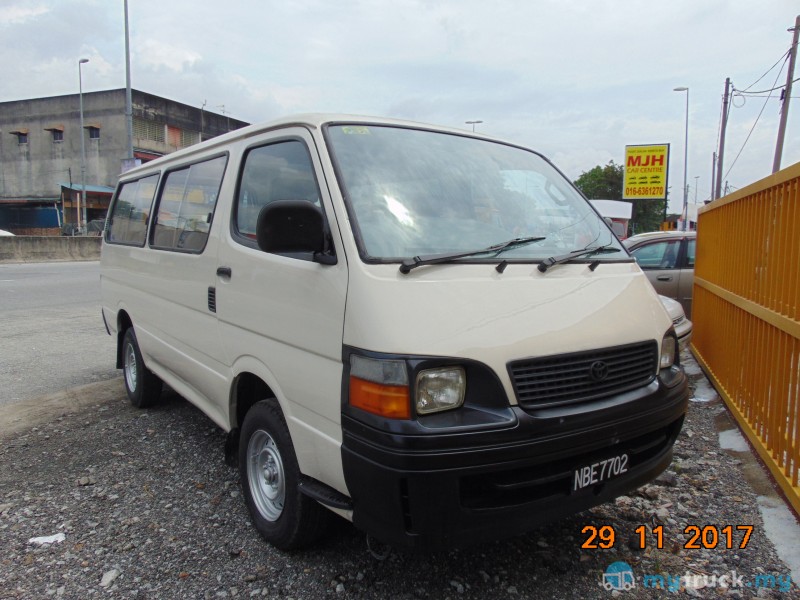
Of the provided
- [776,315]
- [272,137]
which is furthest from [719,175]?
[272,137]

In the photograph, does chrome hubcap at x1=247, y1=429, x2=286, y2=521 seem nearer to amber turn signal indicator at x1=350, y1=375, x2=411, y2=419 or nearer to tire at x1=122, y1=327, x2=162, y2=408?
amber turn signal indicator at x1=350, y1=375, x2=411, y2=419

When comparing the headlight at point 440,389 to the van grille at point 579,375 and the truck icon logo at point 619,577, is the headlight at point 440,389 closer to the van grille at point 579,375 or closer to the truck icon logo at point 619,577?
the van grille at point 579,375

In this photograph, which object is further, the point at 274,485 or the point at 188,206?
the point at 188,206

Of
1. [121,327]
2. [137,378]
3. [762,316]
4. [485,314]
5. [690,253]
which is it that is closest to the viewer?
[485,314]

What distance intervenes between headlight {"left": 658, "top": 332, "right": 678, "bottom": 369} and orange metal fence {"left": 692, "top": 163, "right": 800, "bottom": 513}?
868mm

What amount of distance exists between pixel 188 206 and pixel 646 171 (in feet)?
124

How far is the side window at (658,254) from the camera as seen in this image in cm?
870

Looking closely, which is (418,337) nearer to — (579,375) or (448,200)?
(579,375)

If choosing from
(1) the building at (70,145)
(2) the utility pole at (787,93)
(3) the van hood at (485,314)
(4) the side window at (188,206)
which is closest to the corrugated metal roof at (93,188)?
(1) the building at (70,145)

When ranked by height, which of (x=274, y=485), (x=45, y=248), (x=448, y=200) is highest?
(x=448, y=200)

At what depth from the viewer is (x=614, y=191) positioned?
194 ft

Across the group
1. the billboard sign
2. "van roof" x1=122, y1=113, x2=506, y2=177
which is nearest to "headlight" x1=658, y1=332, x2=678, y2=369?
"van roof" x1=122, y1=113, x2=506, y2=177

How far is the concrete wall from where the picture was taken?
22000 millimetres

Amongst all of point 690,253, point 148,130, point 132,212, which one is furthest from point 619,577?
point 148,130
